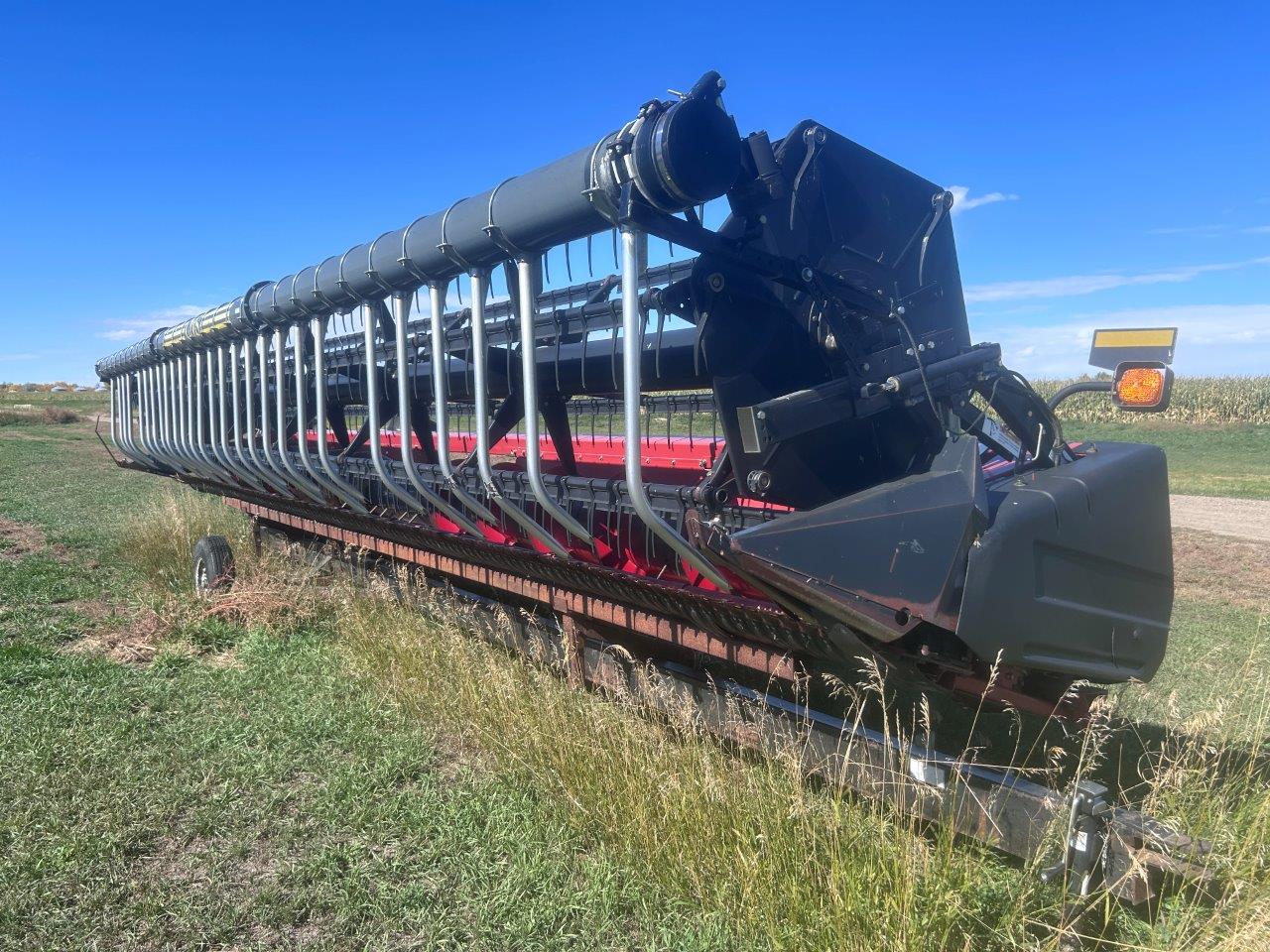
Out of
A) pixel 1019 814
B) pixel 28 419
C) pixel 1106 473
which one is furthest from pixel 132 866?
pixel 28 419

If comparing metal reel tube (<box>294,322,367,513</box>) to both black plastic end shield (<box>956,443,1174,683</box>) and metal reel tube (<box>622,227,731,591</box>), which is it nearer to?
metal reel tube (<box>622,227,731,591</box>)

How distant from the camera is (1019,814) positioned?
2.63 meters

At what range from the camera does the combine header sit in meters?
2.59

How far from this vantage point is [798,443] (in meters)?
3.13

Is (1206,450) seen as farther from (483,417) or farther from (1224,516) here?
(483,417)

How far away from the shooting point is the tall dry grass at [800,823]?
8.14 ft

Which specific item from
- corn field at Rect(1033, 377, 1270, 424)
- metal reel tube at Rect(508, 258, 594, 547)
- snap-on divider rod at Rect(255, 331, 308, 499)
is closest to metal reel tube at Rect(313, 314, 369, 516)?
snap-on divider rod at Rect(255, 331, 308, 499)

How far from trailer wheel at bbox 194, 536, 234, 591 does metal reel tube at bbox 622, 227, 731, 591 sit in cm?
566

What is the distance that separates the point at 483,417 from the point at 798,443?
1.44 meters

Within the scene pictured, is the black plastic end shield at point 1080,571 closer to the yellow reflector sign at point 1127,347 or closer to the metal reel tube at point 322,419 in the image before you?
the yellow reflector sign at point 1127,347

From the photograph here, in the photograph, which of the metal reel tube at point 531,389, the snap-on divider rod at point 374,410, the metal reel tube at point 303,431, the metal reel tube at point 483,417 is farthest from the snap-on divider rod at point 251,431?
the metal reel tube at point 531,389

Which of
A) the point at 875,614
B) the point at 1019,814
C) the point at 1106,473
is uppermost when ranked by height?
the point at 1106,473

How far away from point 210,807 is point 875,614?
2870 millimetres

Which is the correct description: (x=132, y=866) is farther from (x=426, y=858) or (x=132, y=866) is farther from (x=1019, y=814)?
(x=1019, y=814)
